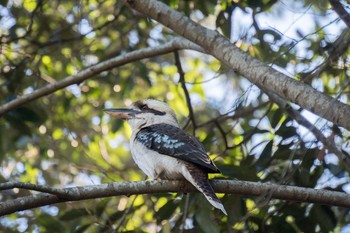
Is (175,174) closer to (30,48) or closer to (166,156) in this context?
(166,156)

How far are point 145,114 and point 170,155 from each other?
976mm

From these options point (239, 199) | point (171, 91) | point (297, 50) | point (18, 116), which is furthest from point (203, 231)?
point (171, 91)

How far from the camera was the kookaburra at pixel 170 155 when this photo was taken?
4.10 metres

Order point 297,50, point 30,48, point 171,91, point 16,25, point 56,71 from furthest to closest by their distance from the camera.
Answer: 1. point 171,91
2. point 56,71
3. point 30,48
4. point 16,25
5. point 297,50

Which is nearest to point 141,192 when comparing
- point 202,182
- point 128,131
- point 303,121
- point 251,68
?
point 202,182

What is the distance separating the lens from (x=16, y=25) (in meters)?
6.47

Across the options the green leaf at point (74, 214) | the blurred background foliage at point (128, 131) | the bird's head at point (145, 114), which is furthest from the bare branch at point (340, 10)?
the green leaf at point (74, 214)

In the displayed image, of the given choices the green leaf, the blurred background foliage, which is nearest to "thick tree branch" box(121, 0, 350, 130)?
the blurred background foliage

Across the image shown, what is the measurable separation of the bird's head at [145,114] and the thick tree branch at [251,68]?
1.12 meters

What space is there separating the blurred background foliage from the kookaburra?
30 centimetres

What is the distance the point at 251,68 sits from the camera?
3932 millimetres

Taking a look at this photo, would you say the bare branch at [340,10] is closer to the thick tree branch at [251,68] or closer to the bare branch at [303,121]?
the thick tree branch at [251,68]

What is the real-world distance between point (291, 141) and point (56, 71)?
3566 mm

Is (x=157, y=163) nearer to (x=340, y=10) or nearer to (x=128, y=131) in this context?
(x=340, y=10)
